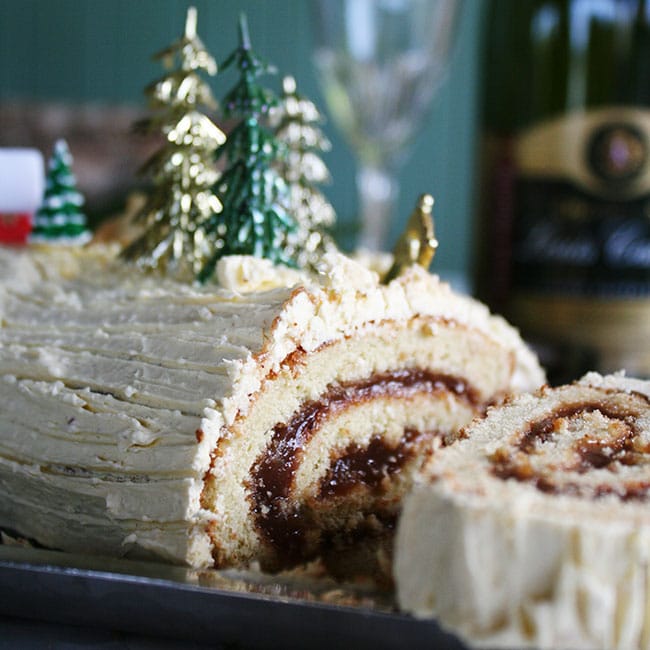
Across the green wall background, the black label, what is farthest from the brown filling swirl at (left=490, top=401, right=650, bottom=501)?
the green wall background

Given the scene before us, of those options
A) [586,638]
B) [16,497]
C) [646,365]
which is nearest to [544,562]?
[586,638]

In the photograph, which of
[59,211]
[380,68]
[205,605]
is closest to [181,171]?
[59,211]

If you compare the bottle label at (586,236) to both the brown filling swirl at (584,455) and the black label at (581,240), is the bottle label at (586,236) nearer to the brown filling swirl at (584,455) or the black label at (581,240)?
the black label at (581,240)

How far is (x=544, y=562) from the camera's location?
0.75 metres

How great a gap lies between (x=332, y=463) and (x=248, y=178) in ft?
1.29

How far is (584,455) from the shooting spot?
0.96 meters

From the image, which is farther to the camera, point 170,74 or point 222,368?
point 170,74

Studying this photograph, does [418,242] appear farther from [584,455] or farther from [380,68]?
[380,68]

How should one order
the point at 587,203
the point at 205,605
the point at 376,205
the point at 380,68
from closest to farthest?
the point at 205,605 < the point at 587,203 < the point at 380,68 < the point at 376,205

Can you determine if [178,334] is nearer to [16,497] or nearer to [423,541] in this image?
[16,497]

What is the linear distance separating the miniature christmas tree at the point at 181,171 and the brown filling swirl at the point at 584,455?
20.9 inches

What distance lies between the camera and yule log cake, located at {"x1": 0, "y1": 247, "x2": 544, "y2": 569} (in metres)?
1.02

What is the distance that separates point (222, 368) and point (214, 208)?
36 centimetres

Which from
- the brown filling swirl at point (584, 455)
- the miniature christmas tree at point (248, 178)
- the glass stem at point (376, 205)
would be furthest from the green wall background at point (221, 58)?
the brown filling swirl at point (584, 455)
